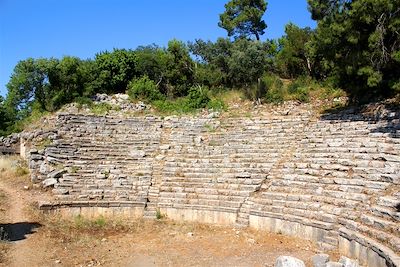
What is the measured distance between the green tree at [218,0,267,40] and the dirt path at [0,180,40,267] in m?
21.1

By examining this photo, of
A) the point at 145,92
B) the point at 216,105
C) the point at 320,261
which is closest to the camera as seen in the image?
the point at 320,261

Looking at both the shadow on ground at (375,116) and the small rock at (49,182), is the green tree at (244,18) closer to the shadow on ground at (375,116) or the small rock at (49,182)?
the shadow on ground at (375,116)

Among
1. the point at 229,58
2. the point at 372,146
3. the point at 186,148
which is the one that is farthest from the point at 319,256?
the point at 229,58

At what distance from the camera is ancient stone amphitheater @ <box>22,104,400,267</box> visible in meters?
9.95

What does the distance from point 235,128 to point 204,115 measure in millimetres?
2950

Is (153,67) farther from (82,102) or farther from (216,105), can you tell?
(216,105)

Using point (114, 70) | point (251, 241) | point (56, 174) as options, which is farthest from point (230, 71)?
point (251, 241)

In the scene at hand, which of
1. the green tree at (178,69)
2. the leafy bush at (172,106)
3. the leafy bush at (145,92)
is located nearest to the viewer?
the leafy bush at (172,106)

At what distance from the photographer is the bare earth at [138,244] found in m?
9.20

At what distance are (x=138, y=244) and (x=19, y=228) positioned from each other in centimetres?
353

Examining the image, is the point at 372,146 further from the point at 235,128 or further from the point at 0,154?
the point at 0,154

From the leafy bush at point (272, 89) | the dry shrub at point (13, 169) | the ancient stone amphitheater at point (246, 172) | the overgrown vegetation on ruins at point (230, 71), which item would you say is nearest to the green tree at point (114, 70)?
the overgrown vegetation on ruins at point (230, 71)

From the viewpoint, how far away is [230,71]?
2464 centimetres

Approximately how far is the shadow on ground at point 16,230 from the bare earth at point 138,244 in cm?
8
